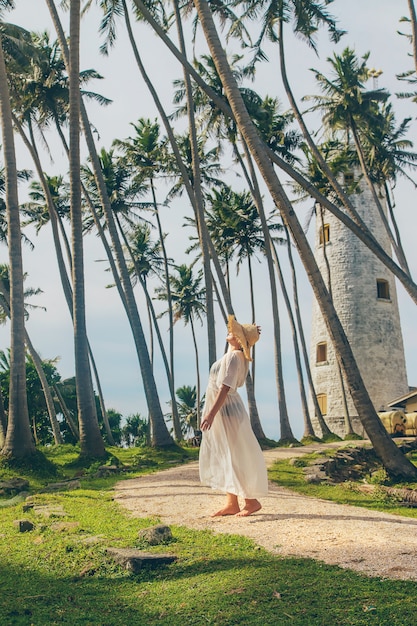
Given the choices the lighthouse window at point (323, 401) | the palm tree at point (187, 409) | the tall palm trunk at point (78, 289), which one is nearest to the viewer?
the tall palm trunk at point (78, 289)

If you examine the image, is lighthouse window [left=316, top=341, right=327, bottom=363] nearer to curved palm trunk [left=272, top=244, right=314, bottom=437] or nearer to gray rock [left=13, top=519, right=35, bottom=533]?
curved palm trunk [left=272, top=244, right=314, bottom=437]

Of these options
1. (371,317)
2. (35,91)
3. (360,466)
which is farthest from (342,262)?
(360,466)

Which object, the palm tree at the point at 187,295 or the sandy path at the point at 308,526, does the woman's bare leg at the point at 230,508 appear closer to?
the sandy path at the point at 308,526

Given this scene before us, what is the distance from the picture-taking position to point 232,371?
292 inches

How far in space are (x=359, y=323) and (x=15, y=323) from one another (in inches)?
896

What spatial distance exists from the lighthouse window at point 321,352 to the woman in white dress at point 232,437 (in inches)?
1145

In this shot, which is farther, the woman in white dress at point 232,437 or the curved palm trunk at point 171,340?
the curved palm trunk at point 171,340

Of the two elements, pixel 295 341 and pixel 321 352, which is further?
pixel 321 352

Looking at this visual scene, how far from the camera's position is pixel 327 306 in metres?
12.8

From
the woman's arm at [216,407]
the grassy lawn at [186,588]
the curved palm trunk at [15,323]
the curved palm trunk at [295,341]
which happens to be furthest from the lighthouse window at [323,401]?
the grassy lawn at [186,588]

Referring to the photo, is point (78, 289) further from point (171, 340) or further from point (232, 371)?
point (171, 340)

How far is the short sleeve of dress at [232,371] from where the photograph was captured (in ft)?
24.2

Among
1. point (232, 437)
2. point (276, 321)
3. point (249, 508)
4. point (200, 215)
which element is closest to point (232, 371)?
point (232, 437)

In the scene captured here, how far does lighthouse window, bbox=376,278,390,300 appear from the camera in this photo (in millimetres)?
36281
